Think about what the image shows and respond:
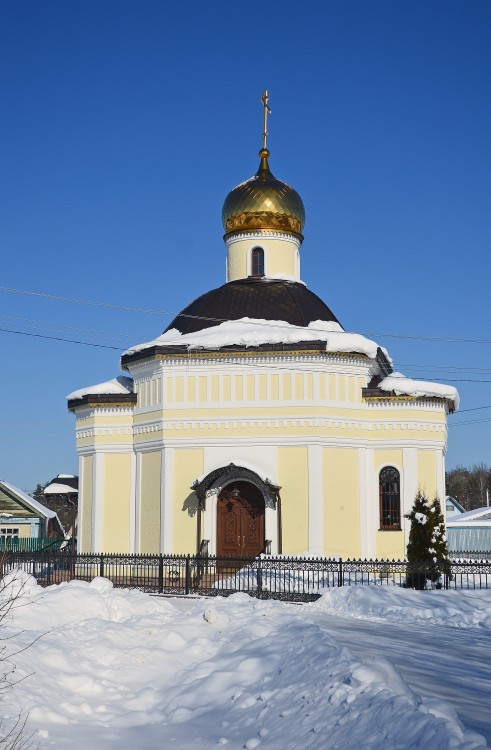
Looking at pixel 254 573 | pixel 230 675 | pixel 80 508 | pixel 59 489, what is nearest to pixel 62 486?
pixel 59 489

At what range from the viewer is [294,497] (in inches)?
848

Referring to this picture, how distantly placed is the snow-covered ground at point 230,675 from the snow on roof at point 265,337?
8970mm

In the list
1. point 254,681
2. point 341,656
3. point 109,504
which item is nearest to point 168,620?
point 254,681

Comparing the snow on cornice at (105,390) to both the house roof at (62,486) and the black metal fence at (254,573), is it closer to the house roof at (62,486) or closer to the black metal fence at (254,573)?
the black metal fence at (254,573)

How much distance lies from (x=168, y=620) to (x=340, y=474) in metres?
10.4

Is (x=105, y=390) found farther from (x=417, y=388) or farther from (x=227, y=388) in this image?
(x=417, y=388)

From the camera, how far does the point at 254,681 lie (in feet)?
28.9

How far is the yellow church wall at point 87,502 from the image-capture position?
77.2ft

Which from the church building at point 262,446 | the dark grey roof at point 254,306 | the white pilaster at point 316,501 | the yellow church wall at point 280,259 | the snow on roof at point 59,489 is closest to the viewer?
the white pilaster at point 316,501

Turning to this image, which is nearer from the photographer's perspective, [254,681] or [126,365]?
[254,681]

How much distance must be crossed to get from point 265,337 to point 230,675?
13.4 m

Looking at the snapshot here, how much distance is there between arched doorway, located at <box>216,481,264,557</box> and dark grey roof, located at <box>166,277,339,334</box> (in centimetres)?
477

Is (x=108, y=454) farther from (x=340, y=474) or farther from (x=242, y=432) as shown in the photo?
(x=340, y=474)

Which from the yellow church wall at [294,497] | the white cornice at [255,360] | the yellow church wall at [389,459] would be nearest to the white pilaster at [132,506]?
the white cornice at [255,360]
